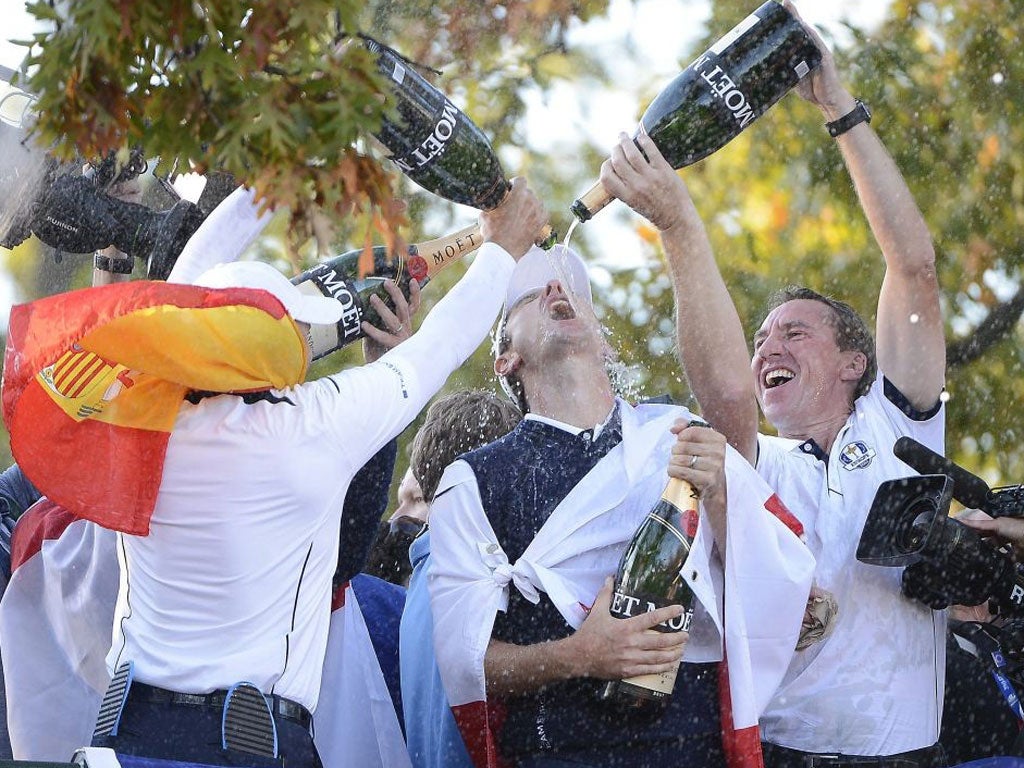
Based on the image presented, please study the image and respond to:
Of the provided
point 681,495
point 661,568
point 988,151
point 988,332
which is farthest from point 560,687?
point 988,151

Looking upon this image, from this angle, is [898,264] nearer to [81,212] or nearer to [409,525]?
[409,525]

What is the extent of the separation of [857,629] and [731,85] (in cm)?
139

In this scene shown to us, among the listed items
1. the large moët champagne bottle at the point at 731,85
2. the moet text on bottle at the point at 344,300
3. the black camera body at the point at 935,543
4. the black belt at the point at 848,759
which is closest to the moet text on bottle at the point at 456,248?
the moet text on bottle at the point at 344,300

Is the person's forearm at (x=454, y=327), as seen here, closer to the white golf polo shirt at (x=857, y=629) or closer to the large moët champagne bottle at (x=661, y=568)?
the large moët champagne bottle at (x=661, y=568)

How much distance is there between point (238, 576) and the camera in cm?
282

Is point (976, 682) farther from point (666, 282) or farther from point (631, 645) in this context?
point (666, 282)

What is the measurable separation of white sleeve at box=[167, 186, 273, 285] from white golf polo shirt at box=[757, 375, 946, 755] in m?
1.41

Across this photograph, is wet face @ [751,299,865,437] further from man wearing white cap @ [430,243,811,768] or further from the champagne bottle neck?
the champagne bottle neck

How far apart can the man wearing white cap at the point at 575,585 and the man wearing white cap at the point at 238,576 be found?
48 centimetres

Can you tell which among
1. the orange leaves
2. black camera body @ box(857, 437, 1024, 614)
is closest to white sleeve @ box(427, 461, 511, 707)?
black camera body @ box(857, 437, 1024, 614)

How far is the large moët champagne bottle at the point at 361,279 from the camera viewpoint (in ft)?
12.2

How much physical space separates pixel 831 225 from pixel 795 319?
3.44m

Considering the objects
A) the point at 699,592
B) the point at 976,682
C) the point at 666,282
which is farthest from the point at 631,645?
the point at 666,282

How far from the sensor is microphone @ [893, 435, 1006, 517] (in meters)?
3.56
